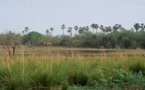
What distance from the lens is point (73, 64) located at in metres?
8.51

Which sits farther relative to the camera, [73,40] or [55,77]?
[73,40]

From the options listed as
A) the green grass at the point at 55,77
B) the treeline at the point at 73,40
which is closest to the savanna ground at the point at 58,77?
the green grass at the point at 55,77

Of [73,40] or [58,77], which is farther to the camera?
[73,40]

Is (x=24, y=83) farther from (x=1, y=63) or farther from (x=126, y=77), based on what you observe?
(x=126, y=77)

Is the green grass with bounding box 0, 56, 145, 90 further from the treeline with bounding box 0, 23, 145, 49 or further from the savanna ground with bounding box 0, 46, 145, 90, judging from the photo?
the treeline with bounding box 0, 23, 145, 49

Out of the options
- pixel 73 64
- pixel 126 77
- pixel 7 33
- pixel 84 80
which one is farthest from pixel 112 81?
pixel 7 33

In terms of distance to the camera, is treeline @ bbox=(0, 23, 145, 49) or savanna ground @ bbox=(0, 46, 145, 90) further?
treeline @ bbox=(0, 23, 145, 49)

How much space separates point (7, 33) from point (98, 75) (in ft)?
25.1

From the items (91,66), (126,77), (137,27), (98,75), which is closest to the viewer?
(126,77)

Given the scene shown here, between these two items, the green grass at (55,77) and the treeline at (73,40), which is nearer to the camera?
the green grass at (55,77)

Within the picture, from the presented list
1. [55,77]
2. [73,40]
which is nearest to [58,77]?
[55,77]

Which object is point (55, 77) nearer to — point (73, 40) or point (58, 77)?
point (58, 77)

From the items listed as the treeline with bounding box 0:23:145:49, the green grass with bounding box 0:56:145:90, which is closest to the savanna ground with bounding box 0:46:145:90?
the green grass with bounding box 0:56:145:90

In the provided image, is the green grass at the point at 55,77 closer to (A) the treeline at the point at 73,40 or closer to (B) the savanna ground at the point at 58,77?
(B) the savanna ground at the point at 58,77
